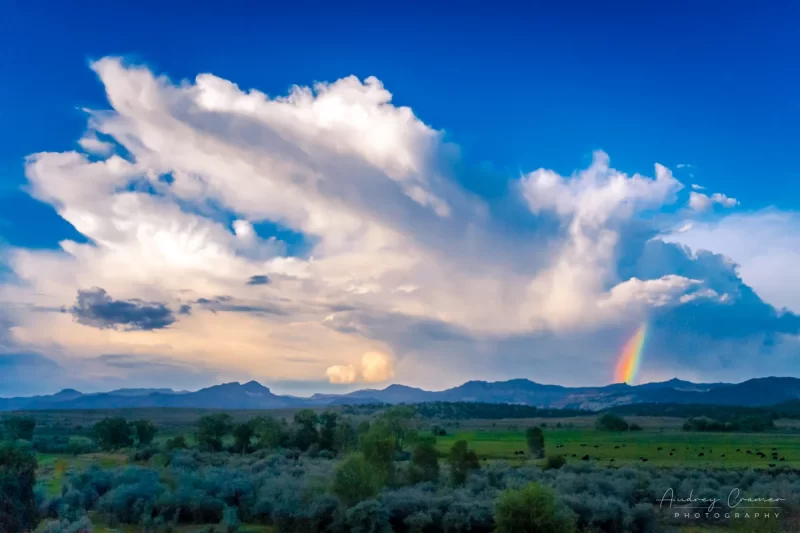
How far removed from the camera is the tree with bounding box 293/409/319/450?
2895 inches

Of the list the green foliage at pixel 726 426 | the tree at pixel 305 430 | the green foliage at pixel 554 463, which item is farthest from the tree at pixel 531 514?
the green foliage at pixel 726 426

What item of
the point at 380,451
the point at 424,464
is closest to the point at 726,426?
the point at 424,464

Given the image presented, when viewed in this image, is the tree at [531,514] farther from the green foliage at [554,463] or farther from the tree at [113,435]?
the tree at [113,435]

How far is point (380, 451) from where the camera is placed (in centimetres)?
4141

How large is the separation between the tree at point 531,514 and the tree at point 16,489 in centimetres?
1758

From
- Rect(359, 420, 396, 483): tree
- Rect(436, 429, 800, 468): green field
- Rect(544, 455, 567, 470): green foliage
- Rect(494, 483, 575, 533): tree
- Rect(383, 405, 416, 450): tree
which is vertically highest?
Rect(383, 405, 416, 450): tree

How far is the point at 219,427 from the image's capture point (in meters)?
78.3

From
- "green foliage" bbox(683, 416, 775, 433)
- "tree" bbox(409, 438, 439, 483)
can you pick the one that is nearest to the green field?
"tree" bbox(409, 438, 439, 483)

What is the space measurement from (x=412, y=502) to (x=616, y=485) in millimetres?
14165

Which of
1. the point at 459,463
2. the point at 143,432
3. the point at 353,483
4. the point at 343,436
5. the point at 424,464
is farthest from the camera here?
the point at 143,432

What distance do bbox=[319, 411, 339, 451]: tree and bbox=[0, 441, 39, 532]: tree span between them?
52.7m

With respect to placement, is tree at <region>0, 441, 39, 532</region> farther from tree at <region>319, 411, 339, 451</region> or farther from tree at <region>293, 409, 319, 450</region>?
tree at <region>293, 409, 319, 450</region>

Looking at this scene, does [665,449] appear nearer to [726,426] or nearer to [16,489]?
[726,426]

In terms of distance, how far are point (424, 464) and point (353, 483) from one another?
475 inches
